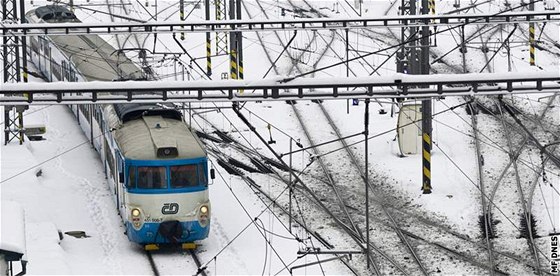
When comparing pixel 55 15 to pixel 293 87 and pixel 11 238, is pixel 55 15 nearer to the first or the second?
pixel 293 87

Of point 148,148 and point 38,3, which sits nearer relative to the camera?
point 148,148

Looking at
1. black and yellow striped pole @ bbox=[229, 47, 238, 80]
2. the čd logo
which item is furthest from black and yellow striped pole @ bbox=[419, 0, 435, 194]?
black and yellow striped pole @ bbox=[229, 47, 238, 80]

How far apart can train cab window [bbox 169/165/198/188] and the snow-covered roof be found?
577cm

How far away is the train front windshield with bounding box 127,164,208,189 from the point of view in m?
24.1

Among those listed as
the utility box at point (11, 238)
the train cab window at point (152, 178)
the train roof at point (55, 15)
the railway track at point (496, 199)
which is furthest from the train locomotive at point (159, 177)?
the train roof at point (55, 15)

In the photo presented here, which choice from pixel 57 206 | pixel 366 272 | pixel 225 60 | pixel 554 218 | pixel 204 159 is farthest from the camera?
pixel 225 60

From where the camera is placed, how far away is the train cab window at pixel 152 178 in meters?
24.1

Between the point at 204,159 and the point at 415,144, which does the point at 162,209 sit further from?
the point at 415,144

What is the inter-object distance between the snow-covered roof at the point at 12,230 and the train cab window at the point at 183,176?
5.77 m

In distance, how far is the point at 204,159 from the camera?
2439 cm

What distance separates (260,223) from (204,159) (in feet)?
9.46

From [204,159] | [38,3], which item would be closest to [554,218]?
[204,159]

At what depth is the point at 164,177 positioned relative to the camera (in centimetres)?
2416

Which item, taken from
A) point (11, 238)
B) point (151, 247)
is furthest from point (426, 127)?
point (11, 238)
